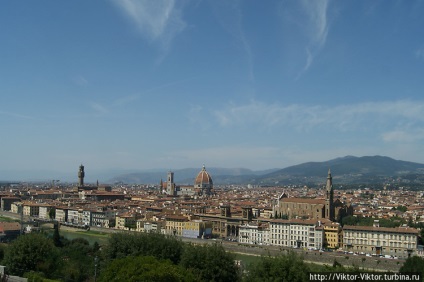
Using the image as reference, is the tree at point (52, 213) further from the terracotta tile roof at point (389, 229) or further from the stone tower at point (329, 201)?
the terracotta tile roof at point (389, 229)

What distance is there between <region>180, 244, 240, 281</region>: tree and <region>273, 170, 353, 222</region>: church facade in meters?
25.7

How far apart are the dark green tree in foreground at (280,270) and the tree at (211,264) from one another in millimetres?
1740

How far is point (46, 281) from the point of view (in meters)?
16.1

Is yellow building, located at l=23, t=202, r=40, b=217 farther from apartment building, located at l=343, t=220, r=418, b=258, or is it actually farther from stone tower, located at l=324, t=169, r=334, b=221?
apartment building, located at l=343, t=220, r=418, b=258

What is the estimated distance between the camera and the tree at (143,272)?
13.1m

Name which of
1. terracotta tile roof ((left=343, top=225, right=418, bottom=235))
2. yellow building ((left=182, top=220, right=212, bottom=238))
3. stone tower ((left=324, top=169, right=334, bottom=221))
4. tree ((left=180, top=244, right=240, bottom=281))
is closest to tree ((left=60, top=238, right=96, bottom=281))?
tree ((left=180, top=244, right=240, bottom=281))

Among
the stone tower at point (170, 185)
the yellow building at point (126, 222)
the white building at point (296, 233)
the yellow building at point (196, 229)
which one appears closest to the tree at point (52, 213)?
the yellow building at point (126, 222)

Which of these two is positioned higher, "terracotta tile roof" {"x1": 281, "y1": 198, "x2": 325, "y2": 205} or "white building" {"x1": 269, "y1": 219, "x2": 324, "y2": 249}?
"terracotta tile roof" {"x1": 281, "y1": 198, "x2": 325, "y2": 205}

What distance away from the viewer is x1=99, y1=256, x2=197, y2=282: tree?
13133mm

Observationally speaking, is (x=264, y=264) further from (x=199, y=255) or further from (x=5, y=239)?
(x=5, y=239)

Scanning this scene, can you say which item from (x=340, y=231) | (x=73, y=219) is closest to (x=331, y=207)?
(x=340, y=231)

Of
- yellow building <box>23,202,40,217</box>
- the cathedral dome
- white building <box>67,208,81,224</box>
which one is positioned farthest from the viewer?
the cathedral dome

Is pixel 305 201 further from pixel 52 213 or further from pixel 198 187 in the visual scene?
pixel 198 187

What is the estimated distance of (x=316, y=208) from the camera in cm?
4512
